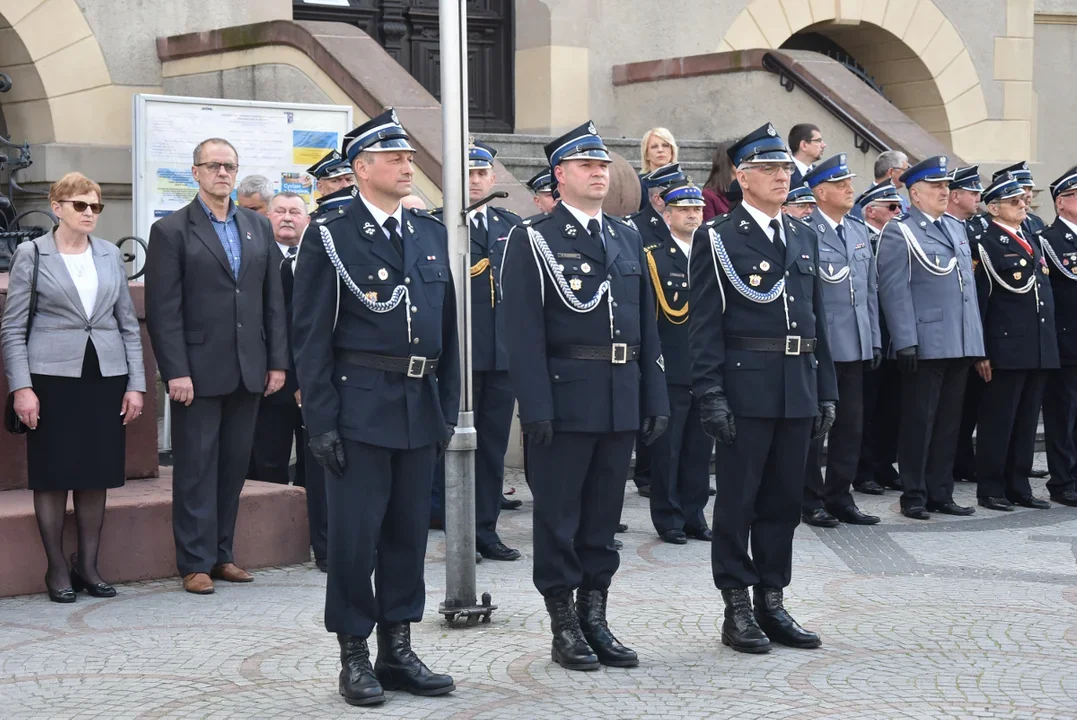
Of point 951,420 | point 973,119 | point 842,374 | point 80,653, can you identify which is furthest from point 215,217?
point 973,119

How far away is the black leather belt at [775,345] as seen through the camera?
6.52m

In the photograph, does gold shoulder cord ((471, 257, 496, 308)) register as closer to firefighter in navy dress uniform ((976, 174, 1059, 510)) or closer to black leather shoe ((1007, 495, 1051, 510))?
firefighter in navy dress uniform ((976, 174, 1059, 510))

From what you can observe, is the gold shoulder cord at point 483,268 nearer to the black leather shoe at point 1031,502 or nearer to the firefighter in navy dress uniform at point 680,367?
the firefighter in navy dress uniform at point 680,367

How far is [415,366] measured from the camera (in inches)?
228

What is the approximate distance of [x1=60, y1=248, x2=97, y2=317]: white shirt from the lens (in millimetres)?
7414

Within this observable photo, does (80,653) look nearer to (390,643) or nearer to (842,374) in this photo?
(390,643)

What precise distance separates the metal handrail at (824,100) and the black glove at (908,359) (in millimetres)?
4204

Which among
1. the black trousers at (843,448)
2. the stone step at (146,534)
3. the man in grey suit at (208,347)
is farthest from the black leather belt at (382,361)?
the black trousers at (843,448)

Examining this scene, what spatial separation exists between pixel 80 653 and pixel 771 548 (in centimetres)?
269

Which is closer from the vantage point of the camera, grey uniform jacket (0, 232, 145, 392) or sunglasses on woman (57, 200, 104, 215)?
grey uniform jacket (0, 232, 145, 392)

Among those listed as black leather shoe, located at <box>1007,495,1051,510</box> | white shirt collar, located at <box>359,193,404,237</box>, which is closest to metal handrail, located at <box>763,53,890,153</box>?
black leather shoe, located at <box>1007,495,1051,510</box>

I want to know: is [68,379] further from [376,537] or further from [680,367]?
[680,367]

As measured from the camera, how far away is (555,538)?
6211 millimetres

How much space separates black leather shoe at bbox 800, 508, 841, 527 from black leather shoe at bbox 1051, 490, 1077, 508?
5.93ft
